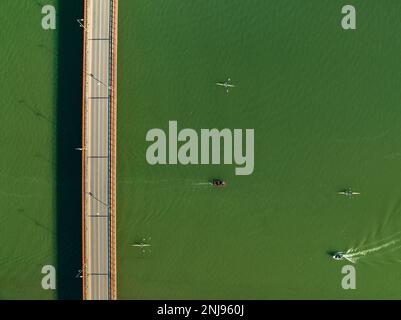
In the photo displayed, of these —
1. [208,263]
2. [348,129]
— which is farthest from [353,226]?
[208,263]

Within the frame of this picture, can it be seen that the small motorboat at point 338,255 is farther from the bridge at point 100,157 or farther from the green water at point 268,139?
the bridge at point 100,157

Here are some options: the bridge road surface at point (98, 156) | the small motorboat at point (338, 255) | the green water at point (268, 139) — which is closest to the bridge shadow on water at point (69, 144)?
the bridge road surface at point (98, 156)

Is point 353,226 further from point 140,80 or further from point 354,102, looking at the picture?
point 140,80

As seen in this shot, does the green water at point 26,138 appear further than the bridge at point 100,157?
Yes

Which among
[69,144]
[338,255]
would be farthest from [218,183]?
[69,144]

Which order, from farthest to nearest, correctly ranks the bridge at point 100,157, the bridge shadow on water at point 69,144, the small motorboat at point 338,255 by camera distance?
the bridge shadow on water at point 69,144 → the small motorboat at point 338,255 → the bridge at point 100,157

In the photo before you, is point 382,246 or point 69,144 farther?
point 69,144

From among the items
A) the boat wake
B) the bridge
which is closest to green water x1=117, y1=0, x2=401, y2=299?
the boat wake

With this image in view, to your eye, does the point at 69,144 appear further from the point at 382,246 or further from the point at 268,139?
the point at 382,246

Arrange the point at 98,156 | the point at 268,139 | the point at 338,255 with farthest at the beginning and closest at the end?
the point at 268,139 → the point at 338,255 → the point at 98,156
